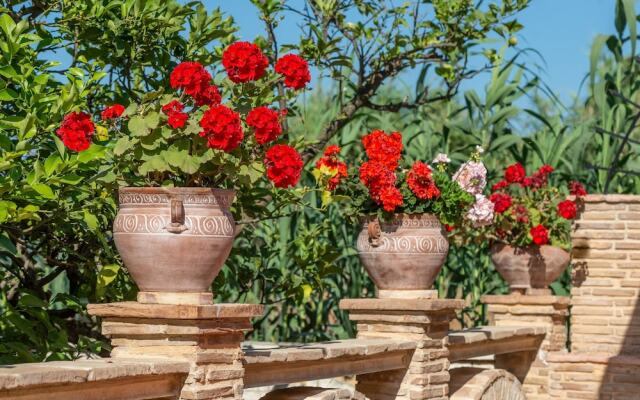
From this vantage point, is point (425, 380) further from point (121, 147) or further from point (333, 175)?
point (121, 147)

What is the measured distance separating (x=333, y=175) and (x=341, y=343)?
84 centimetres

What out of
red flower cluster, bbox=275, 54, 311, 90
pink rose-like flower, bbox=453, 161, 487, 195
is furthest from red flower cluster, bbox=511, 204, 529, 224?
red flower cluster, bbox=275, 54, 311, 90

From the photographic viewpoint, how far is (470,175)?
20.5 ft

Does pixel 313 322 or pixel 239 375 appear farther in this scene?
pixel 313 322

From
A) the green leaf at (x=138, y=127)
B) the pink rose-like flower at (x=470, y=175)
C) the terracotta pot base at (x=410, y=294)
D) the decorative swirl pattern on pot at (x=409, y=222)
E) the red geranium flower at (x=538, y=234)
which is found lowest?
the terracotta pot base at (x=410, y=294)

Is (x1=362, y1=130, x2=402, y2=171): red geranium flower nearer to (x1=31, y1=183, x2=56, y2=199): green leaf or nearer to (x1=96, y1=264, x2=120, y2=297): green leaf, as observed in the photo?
(x1=96, y1=264, x2=120, y2=297): green leaf

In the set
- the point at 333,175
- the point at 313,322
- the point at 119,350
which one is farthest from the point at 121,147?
the point at 313,322

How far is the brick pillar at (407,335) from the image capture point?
5.82 meters

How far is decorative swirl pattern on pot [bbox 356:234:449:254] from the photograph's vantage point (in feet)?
19.1

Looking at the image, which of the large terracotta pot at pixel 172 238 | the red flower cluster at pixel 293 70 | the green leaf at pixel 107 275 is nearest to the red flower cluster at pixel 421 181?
the red flower cluster at pixel 293 70

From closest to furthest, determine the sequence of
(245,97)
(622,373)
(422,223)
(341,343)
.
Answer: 1. (245,97)
2. (341,343)
3. (422,223)
4. (622,373)

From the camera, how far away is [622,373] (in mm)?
7996

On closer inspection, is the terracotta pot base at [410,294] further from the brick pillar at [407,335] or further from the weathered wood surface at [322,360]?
the weathered wood surface at [322,360]

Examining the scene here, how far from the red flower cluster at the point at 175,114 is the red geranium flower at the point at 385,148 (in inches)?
68.5
